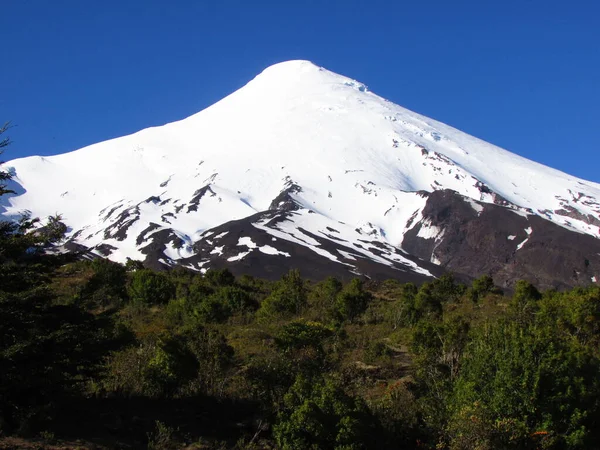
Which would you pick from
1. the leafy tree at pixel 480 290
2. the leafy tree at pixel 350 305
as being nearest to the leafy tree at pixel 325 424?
the leafy tree at pixel 350 305

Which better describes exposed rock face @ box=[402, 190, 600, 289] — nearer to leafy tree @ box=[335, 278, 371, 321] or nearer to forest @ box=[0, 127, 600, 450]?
leafy tree @ box=[335, 278, 371, 321]

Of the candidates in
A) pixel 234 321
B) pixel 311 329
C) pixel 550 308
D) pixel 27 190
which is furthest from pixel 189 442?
pixel 27 190

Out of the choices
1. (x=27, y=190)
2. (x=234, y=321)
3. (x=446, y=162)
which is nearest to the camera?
(x=234, y=321)

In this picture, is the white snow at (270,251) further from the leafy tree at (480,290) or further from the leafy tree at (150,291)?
the leafy tree at (150,291)

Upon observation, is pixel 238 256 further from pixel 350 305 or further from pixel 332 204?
pixel 350 305

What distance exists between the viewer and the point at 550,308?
25016 mm

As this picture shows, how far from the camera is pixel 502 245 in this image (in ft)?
372

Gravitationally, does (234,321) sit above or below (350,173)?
below

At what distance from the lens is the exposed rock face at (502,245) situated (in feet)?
332

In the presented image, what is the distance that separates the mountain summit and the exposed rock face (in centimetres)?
27

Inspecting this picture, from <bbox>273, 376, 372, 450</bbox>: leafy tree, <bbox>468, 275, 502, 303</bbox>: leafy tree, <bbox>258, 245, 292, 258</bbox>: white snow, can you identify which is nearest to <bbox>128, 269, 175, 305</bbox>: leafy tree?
<bbox>468, 275, 502, 303</bbox>: leafy tree

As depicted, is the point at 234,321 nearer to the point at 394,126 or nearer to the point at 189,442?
the point at 189,442

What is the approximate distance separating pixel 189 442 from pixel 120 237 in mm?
116787

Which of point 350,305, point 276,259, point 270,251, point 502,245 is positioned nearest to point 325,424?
point 350,305
